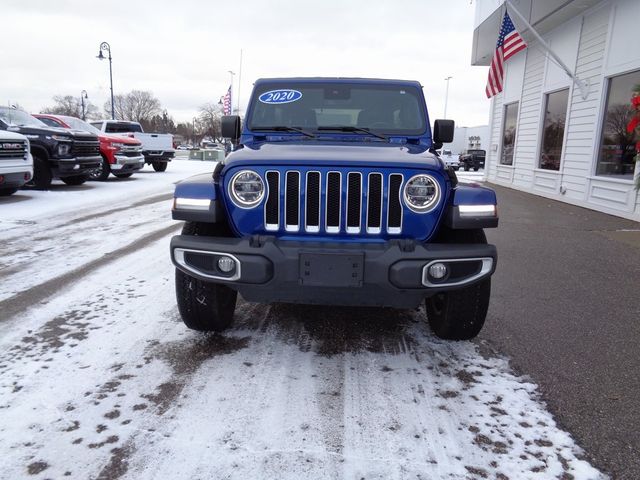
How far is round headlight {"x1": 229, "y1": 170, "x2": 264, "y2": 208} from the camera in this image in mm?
2939

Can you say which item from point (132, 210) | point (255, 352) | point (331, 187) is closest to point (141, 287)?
point (255, 352)

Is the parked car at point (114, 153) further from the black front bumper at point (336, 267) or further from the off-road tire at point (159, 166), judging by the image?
the black front bumper at point (336, 267)

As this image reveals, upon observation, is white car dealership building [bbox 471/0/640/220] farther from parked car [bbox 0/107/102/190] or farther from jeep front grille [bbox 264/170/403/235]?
parked car [bbox 0/107/102/190]

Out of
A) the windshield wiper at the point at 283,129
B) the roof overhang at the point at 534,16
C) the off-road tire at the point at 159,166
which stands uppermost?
the roof overhang at the point at 534,16

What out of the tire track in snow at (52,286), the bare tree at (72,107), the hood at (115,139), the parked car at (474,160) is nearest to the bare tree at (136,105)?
the bare tree at (72,107)

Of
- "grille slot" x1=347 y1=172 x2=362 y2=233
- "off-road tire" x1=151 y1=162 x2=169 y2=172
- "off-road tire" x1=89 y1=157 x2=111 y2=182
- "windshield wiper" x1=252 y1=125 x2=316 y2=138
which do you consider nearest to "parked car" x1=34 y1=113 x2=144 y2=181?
"off-road tire" x1=89 y1=157 x2=111 y2=182

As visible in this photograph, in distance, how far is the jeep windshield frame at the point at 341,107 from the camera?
4121mm

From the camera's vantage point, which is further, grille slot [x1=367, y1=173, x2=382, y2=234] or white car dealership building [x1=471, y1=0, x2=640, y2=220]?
white car dealership building [x1=471, y1=0, x2=640, y2=220]

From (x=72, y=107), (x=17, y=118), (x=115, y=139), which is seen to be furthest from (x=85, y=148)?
(x=72, y=107)

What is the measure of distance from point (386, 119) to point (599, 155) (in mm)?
9059

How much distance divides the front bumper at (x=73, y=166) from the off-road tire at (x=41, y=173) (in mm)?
168

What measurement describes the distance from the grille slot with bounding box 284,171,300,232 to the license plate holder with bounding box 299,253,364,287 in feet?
0.94

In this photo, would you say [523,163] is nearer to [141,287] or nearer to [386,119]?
[386,119]

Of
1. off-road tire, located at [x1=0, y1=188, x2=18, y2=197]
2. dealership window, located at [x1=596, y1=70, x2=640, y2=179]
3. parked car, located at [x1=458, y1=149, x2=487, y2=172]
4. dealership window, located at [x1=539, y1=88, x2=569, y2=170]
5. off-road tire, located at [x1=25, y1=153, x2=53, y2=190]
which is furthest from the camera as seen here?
parked car, located at [x1=458, y1=149, x2=487, y2=172]
